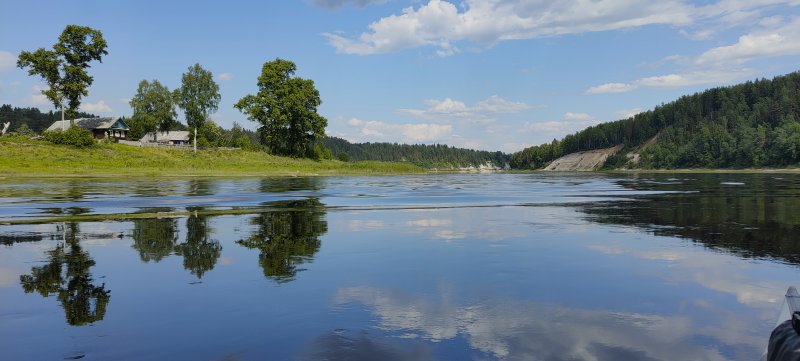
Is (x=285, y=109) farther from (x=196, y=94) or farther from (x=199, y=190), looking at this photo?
(x=199, y=190)

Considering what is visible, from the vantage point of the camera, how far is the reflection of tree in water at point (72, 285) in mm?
8633

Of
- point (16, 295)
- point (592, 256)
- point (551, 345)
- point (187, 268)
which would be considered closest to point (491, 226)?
point (592, 256)

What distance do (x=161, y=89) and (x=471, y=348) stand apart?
130568 mm

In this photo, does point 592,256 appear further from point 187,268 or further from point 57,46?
point 57,46

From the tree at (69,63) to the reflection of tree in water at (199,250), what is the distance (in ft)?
268

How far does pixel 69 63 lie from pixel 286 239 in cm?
8957

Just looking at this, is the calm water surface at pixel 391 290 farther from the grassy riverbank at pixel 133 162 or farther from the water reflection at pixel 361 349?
the grassy riverbank at pixel 133 162

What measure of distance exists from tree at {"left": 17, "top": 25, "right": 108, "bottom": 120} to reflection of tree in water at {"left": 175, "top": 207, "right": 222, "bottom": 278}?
3221 inches

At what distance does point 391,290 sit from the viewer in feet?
33.4

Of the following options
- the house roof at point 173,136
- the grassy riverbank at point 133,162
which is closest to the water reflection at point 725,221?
the grassy riverbank at point 133,162

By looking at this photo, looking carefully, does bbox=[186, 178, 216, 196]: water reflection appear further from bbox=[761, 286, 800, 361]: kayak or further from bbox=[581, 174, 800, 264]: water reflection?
bbox=[761, 286, 800, 361]: kayak

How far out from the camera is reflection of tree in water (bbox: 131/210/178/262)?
553 inches

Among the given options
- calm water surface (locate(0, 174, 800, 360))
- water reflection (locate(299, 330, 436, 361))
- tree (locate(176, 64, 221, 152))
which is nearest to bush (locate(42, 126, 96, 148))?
tree (locate(176, 64, 221, 152))

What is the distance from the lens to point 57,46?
3359 inches
